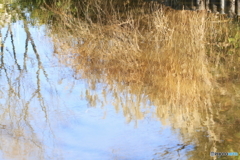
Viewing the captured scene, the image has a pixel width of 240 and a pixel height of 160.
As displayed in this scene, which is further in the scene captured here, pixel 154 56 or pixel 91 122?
pixel 154 56

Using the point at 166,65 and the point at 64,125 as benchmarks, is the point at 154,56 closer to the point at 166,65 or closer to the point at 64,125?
the point at 166,65

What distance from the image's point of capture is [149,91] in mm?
7477

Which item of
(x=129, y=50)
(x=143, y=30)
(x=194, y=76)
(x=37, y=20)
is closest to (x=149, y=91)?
(x=194, y=76)

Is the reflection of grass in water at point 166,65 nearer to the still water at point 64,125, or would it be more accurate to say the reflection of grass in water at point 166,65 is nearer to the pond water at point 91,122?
the pond water at point 91,122

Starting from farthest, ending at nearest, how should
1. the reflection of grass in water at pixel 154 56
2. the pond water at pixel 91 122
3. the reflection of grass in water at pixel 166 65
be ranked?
the reflection of grass in water at pixel 154 56, the reflection of grass in water at pixel 166 65, the pond water at pixel 91 122

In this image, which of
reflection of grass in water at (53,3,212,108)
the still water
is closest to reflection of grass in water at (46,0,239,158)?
reflection of grass in water at (53,3,212,108)

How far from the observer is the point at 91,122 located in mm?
6465

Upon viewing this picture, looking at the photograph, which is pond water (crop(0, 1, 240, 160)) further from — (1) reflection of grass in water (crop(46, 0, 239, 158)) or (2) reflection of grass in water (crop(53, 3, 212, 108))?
(2) reflection of grass in water (crop(53, 3, 212, 108))

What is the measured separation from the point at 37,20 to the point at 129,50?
4792 mm

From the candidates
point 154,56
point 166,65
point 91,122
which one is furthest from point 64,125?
point 154,56

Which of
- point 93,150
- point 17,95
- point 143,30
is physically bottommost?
point 93,150

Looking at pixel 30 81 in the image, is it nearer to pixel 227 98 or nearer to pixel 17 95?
pixel 17 95

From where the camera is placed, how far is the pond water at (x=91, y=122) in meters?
5.60

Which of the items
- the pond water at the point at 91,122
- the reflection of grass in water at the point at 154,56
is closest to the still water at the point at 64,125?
the pond water at the point at 91,122
